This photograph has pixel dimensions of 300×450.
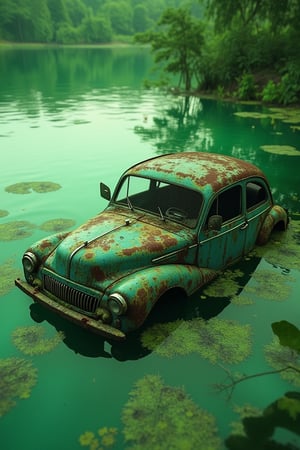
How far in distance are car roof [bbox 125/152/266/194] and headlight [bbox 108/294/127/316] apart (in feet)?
7.12

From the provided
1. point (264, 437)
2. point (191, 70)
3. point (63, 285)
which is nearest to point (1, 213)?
point (63, 285)

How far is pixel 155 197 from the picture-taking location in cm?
620

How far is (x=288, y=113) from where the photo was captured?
2239cm

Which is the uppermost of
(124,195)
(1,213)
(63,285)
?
(124,195)

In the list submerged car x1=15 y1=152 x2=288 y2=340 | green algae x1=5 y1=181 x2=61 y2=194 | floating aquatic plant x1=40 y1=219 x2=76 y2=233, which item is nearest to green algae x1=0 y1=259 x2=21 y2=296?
submerged car x1=15 y1=152 x2=288 y2=340

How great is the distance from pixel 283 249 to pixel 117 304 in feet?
14.4

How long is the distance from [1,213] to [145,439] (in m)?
7.10

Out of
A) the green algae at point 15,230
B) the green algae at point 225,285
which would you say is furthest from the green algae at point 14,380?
the green algae at point 15,230

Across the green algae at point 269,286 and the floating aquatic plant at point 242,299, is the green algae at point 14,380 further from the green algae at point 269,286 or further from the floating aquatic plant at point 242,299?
the green algae at point 269,286

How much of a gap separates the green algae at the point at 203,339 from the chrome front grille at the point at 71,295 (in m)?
0.87

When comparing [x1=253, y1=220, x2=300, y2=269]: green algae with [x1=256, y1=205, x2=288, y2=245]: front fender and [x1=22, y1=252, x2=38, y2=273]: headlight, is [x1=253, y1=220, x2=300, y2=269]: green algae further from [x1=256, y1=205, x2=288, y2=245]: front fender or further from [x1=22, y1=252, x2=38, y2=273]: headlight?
[x1=22, y1=252, x2=38, y2=273]: headlight

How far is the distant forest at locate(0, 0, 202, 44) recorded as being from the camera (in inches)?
3536

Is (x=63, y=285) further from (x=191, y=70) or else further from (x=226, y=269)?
(x=191, y=70)

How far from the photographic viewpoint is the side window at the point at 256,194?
22.9 ft
